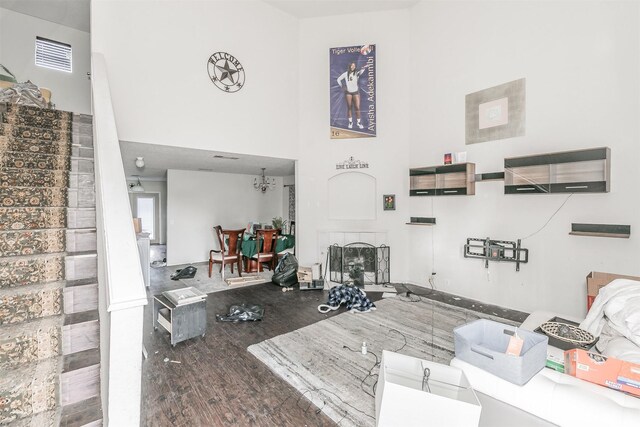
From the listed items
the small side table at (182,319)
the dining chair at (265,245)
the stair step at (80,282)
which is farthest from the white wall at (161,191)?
→ the stair step at (80,282)

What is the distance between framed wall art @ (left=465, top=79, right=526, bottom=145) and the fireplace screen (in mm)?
2368

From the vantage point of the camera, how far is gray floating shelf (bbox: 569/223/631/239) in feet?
9.54

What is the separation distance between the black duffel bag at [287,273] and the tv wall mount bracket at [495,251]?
9.49 ft

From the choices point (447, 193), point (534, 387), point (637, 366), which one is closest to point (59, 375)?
point (534, 387)

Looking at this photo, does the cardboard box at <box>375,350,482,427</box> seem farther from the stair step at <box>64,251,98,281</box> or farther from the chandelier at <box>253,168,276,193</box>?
the chandelier at <box>253,168,276,193</box>

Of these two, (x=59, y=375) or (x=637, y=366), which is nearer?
(x=637, y=366)

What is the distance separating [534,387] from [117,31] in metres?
5.32

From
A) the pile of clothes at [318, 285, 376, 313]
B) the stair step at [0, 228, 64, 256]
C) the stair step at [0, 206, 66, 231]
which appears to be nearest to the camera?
the stair step at [0, 228, 64, 256]

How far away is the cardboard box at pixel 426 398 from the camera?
4.12 ft

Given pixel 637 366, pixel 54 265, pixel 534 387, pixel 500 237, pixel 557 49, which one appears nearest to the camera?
pixel 637 366

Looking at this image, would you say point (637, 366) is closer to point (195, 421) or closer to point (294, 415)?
point (294, 415)

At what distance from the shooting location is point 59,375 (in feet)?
4.60

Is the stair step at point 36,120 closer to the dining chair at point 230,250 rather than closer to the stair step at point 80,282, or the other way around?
the stair step at point 80,282

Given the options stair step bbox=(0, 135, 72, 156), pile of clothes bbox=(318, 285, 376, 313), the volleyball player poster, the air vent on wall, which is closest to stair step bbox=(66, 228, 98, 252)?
stair step bbox=(0, 135, 72, 156)
